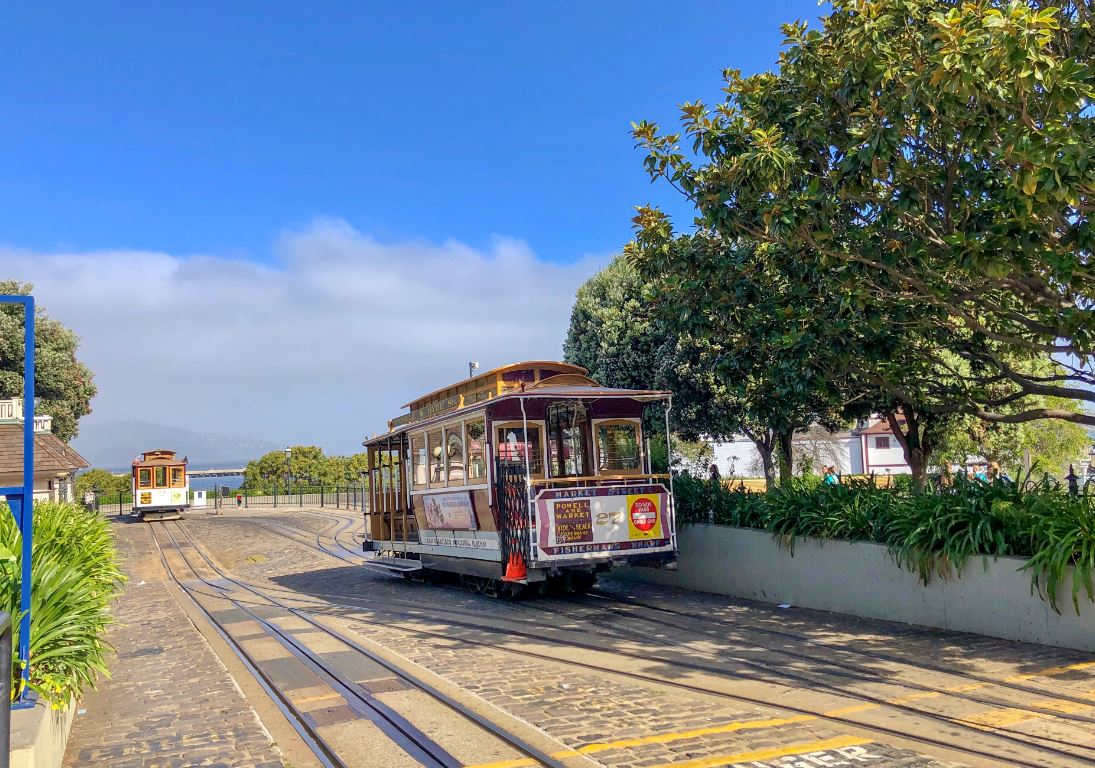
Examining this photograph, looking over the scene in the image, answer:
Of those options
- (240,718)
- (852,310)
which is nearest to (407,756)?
(240,718)

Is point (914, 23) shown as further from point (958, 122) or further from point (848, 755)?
point (848, 755)

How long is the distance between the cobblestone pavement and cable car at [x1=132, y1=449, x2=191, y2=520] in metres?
31.3

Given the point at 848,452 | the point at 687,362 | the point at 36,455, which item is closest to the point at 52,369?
the point at 36,455

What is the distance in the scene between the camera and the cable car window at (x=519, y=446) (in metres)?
14.2

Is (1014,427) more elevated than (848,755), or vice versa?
(1014,427)

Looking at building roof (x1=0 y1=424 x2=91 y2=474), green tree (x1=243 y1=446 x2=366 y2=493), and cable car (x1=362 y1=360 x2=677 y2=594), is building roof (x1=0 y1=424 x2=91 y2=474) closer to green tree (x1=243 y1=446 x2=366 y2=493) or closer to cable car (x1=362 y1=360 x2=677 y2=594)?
cable car (x1=362 y1=360 x2=677 y2=594)

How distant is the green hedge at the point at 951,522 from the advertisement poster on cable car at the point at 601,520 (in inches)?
60.7

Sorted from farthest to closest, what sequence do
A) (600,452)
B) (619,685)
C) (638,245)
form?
1. (600,452)
2. (638,245)
3. (619,685)

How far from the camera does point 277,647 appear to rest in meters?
11.0

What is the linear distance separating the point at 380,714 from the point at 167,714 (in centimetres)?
203

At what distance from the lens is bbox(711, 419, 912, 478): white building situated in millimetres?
52156

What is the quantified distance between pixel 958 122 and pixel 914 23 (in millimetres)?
1663

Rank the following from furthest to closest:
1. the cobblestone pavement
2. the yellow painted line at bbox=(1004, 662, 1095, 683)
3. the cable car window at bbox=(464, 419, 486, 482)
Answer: the cable car window at bbox=(464, 419, 486, 482), the yellow painted line at bbox=(1004, 662, 1095, 683), the cobblestone pavement

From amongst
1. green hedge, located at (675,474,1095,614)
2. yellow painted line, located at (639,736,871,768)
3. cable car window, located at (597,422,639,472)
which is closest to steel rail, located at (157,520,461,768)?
yellow painted line, located at (639,736,871,768)
